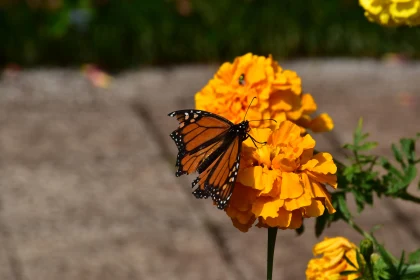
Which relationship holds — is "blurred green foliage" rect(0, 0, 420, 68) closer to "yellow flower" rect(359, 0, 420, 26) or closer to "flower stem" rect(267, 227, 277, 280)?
"yellow flower" rect(359, 0, 420, 26)

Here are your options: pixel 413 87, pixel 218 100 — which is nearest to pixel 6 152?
pixel 413 87

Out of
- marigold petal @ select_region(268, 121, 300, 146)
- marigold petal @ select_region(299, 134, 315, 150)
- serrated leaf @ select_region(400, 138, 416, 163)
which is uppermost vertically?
marigold petal @ select_region(268, 121, 300, 146)

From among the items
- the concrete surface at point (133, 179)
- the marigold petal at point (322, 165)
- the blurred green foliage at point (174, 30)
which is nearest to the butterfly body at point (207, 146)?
the marigold petal at point (322, 165)

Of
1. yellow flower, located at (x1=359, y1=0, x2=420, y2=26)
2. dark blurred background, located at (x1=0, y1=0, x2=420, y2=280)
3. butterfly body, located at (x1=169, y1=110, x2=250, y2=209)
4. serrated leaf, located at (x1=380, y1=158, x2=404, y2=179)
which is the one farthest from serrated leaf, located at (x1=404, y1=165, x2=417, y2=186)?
dark blurred background, located at (x1=0, y1=0, x2=420, y2=280)

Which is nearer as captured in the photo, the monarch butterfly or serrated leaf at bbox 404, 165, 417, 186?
the monarch butterfly

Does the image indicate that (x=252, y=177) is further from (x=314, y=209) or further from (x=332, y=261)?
(x=332, y=261)
